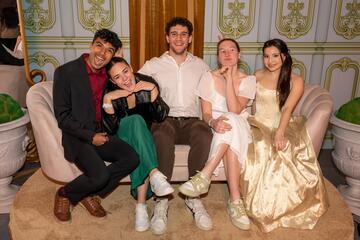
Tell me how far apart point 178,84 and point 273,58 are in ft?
2.68

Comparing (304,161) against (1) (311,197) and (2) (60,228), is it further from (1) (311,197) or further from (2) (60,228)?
(2) (60,228)

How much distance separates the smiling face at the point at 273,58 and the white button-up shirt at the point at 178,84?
619mm

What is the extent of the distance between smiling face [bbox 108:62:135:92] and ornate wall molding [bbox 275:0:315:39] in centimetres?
204

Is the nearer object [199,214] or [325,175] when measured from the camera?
[199,214]

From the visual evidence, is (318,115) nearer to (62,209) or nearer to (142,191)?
(142,191)

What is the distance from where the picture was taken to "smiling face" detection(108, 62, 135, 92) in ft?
8.24

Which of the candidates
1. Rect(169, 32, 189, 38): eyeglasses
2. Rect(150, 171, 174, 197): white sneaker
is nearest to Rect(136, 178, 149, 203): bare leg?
Rect(150, 171, 174, 197): white sneaker

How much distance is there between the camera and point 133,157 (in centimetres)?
246

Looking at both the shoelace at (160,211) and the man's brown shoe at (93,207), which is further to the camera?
the man's brown shoe at (93,207)

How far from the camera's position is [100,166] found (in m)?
2.41

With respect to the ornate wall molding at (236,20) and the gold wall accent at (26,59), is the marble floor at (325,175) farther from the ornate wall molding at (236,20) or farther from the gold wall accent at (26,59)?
the ornate wall molding at (236,20)

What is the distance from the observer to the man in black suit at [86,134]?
244cm

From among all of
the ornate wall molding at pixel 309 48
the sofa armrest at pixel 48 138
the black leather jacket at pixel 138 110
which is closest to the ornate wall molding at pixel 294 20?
the ornate wall molding at pixel 309 48

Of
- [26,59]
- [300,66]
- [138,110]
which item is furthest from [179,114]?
[300,66]
